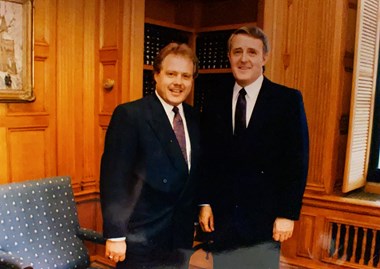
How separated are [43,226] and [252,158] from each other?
1345 mm

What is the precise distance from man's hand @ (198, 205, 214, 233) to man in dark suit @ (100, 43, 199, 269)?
190 mm

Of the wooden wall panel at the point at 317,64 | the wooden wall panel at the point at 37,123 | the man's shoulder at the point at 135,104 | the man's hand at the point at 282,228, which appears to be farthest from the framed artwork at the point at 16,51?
the man's hand at the point at 282,228

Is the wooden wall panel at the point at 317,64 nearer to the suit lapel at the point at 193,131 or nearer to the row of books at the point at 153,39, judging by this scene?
the row of books at the point at 153,39

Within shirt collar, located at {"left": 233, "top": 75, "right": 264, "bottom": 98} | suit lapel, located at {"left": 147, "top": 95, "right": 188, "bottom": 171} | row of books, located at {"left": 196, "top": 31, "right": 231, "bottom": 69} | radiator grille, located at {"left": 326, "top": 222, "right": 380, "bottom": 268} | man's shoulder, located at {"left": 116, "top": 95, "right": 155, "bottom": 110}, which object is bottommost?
radiator grille, located at {"left": 326, "top": 222, "right": 380, "bottom": 268}

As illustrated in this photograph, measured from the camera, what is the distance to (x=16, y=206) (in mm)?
2379

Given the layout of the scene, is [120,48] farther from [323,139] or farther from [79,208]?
[323,139]

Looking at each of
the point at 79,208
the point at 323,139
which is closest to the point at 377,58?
the point at 323,139

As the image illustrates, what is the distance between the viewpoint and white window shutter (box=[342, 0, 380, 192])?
281 centimetres

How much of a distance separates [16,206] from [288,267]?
1.87 meters

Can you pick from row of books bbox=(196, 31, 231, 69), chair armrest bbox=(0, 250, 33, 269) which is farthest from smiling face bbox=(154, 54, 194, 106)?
row of books bbox=(196, 31, 231, 69)

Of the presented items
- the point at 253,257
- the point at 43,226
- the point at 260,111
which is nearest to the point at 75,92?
the point at 43,226

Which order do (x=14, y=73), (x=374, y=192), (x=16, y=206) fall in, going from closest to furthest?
(x=16, y=206) → (x=14, y=73) → (x=374, y=192)

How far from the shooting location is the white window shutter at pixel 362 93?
2.81 metres

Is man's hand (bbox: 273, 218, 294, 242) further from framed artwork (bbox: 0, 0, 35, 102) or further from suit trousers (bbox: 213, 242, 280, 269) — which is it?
framed artwork (bbox: 0, 0, 35, 102)
